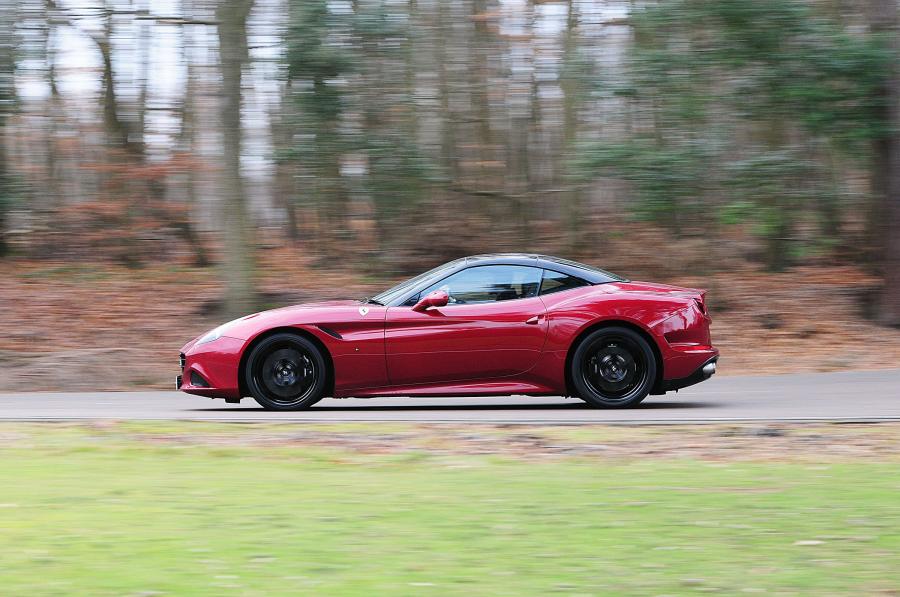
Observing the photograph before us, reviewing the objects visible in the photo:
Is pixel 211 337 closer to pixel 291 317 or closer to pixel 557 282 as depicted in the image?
pixel 291 317

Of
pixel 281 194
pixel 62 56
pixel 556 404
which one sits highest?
pixel 62 56

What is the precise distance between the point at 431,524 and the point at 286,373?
5.01 metres

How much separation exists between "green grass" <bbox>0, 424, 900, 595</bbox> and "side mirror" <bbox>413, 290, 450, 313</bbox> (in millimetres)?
2485

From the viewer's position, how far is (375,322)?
1034 cm

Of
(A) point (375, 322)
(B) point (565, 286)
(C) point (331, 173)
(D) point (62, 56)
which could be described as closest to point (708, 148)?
(C) point (331, 173)

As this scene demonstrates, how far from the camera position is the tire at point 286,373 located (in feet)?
33.8

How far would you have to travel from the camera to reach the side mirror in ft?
33.9

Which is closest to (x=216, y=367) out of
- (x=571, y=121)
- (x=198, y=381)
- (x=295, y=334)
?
(x=198, y=381)

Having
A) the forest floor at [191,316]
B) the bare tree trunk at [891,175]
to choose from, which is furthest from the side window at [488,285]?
the bare tree trunk at [891,175]

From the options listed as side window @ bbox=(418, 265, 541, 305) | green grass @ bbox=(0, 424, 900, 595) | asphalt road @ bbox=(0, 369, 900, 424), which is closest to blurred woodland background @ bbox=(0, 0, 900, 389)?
asphalt road @ bbox=(0, 369, 900, 424)

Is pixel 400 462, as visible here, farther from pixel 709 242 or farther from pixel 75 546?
pixel 709 242

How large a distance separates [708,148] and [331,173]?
5.55 meters

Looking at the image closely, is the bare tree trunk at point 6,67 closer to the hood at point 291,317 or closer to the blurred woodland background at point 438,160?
the blurred woodland background at point 438,160

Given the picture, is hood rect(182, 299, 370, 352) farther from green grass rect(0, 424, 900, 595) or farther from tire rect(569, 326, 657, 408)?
green grass rect(0, 424, 900, 595)
